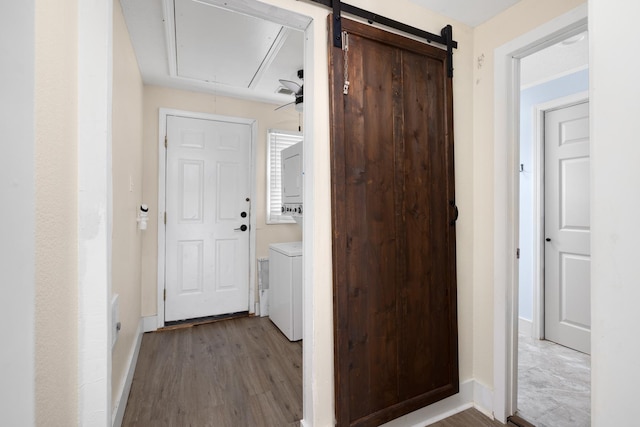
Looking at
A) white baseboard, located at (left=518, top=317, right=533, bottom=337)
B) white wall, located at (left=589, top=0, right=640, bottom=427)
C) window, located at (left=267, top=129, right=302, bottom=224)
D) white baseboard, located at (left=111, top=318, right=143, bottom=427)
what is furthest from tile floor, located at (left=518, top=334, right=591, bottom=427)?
window, located at (left=267, top=129, right=302, bottom=224)

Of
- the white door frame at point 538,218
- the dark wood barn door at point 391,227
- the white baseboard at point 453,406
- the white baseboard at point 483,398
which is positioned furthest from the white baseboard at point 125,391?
the white door frame at point 538,218

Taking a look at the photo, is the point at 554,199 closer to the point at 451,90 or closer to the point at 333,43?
the point at 451,90

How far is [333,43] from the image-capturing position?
146cm

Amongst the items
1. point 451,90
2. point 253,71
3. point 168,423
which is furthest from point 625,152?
point 253,71

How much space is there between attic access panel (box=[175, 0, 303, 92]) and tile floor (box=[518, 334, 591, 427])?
296 cm

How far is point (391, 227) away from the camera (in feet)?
5.27

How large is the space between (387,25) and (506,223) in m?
1.33

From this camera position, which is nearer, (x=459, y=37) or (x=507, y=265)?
(x=507, y=265)

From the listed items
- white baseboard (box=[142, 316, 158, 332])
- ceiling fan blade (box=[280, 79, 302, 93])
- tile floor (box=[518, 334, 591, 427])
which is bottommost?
Answer: tile floor (box=[518, 334, 591, 427])

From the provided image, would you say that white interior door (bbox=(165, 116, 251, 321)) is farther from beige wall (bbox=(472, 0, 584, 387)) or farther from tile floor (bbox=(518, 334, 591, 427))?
tile floor (bbox=(518, 334, 591, 427))

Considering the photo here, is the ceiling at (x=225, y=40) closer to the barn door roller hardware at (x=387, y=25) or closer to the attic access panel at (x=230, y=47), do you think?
the attic access panel at (x=230, y=47)

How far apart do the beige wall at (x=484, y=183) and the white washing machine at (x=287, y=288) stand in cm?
144

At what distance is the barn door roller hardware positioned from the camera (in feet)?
4.81

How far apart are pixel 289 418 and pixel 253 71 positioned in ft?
8.98
